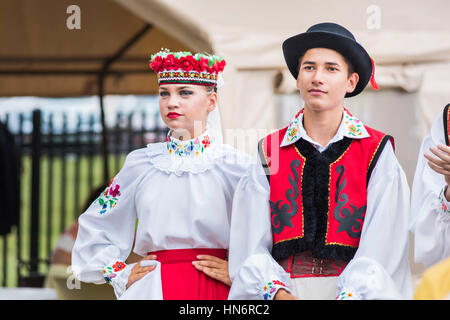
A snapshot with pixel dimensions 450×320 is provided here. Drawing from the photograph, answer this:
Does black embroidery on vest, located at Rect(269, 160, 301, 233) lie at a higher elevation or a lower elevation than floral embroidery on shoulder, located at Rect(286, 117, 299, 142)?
lower

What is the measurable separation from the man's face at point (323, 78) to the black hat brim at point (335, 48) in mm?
19

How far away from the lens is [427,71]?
3.50 meters

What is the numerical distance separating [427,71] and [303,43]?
1342 millimetres

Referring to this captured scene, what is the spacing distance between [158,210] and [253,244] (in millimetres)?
358

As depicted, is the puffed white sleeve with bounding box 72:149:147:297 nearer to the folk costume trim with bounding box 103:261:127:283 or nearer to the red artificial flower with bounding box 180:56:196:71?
the folk costume trim with bounding box 103:261:127:283

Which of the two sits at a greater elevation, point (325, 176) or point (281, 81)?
point (281, 81)

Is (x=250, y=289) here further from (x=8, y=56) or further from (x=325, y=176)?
(x=8, y=56)

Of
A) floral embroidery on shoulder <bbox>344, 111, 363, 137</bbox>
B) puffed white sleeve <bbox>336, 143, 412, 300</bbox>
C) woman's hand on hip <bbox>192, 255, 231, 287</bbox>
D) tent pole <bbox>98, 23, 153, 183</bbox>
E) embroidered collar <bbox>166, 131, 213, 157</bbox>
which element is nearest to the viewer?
puffed white sleeve <bbox>336, 143, 412, 300</bbox>

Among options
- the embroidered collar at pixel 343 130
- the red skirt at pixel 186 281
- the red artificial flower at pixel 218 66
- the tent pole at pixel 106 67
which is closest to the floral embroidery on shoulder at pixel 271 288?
the red skirt at pixel 186 281

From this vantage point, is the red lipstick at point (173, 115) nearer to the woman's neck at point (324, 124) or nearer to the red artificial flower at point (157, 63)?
the red artificial flower at point (157, 63)

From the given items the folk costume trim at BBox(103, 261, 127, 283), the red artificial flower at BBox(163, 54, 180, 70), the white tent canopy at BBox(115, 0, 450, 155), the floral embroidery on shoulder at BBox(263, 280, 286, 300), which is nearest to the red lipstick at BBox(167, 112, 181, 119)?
the red artificial flower at BBox(163, 54, 180, 70)

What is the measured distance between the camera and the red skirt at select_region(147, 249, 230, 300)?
2.43m

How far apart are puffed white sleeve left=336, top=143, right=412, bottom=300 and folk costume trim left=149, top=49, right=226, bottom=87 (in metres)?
0.62
